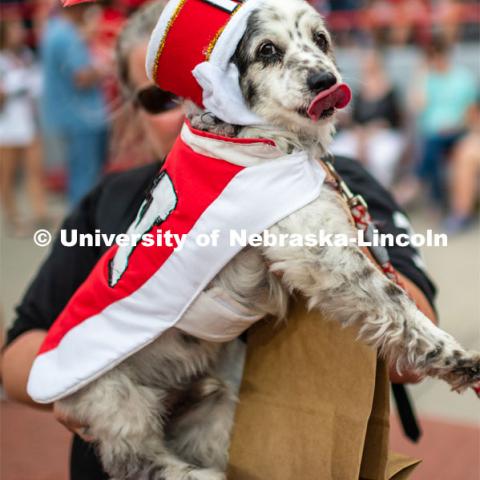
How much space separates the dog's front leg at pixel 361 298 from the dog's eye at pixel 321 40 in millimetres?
422

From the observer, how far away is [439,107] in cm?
802

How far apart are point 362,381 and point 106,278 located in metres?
0.70

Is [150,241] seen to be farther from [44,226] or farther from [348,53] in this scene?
[348,53]

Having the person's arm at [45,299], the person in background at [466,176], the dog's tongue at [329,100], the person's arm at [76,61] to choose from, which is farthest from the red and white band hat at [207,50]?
the person's arm at [76,61]

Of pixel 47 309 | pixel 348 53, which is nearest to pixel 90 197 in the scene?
pixel 47 309

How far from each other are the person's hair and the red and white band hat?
0.77m

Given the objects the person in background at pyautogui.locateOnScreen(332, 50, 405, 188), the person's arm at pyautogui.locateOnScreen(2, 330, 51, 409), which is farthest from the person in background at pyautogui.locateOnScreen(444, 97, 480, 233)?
the person's arm at pyautogui.locateOnScreen(2, 330, 51, 409)

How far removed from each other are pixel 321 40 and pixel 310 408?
93 cm

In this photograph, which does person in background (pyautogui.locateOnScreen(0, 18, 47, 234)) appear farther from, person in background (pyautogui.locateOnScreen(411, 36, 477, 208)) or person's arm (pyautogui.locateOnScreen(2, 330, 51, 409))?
person's arm (pyautogui.locateOnScreen(2, 330, 51, 409))

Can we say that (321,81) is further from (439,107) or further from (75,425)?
(439,107)

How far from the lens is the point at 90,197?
2.50m

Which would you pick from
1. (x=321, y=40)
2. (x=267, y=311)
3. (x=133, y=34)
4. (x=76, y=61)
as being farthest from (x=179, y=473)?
(x=76, y=61)

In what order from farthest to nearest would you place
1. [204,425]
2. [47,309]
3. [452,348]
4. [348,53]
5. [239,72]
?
[348,53] < [47,309] < [204,425] < [239,72] < [452,348]

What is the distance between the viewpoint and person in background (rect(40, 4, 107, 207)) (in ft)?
26.0
